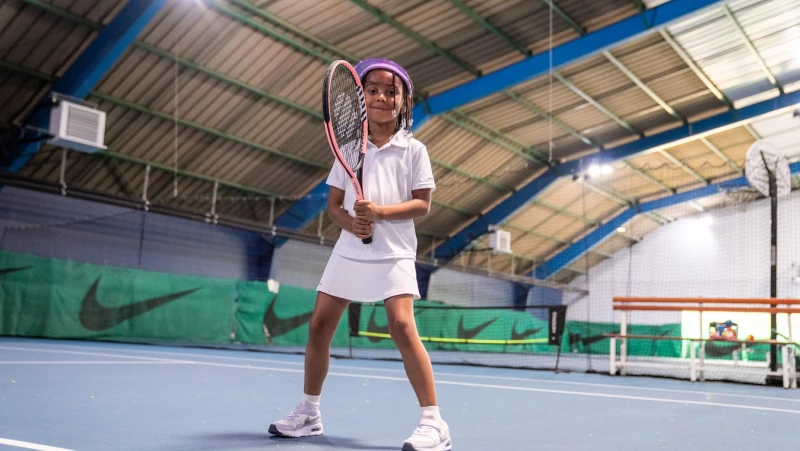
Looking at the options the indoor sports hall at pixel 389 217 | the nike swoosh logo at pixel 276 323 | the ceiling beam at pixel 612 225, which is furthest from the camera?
the ceiling beam at pixel 612 225

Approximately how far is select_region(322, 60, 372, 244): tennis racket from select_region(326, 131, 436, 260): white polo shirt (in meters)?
Result: 0.06

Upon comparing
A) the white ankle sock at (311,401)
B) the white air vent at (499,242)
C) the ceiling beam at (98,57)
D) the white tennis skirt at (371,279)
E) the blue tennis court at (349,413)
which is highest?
the ceiling beam at (98,57)

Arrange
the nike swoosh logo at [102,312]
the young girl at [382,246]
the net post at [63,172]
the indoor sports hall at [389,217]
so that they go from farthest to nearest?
the net post at [63,172] < the nike swoosh logo at [102,312] < the indoor sports hall at [389,217] < the young girl at [382,246]

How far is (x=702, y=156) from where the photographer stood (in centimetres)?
2247

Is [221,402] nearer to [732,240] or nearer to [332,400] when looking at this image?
[332,400]

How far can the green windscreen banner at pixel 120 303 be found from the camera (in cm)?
1230

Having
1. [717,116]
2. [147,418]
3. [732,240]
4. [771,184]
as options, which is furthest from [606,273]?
[147,418]

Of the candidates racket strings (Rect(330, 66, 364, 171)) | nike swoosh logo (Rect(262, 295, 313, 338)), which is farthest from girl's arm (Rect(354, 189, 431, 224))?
nike swoosh logo (Rect(262, 295, 313, 338))

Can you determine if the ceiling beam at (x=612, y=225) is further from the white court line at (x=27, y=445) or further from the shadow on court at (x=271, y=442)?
the white court line at (x=27, y=445)

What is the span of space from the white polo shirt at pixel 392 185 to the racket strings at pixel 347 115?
0.07 meters

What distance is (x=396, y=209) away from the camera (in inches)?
104

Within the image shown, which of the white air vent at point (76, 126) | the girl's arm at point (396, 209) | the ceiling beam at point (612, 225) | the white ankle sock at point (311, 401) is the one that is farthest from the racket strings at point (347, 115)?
the ceiling beam at point (612, 225)

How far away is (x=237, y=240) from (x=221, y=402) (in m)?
15.3

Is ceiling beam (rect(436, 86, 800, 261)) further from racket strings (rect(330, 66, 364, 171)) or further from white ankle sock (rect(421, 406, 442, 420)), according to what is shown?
white ankle sock (rect(421, 406, 442, 420))
